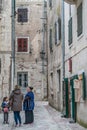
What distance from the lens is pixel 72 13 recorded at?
1644 centimetres

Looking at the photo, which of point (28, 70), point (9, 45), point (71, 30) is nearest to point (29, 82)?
point (28, 70)

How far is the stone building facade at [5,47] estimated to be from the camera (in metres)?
24.1

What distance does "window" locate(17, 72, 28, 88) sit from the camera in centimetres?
3462

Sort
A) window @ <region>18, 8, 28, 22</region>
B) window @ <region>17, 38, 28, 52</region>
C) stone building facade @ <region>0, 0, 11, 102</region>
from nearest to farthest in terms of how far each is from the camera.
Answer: stone building facade @ <region>0, 0, 11, 102</region> → window @ <region>17, 38, 28, 52</region> → window @ <region>18, 8, 28, 22</region>

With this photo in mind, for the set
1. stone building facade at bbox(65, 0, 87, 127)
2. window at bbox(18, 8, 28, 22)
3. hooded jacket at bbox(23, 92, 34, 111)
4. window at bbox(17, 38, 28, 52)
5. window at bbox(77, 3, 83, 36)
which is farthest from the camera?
window at bbox(18, 8, 28, 22)

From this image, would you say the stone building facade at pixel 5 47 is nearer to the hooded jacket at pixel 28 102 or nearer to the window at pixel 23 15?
the hooded jacket at pixel 28 102

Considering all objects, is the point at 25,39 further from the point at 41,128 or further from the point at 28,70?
the point at 41,128

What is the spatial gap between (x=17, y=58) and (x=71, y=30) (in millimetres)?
18715

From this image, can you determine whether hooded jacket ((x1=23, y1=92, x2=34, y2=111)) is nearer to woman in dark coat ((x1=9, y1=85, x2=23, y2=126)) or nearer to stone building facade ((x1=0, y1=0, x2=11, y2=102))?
woman in dark coat ((x1=9, y1=85, x2=23, y2=126))

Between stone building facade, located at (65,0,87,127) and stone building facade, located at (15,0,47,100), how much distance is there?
16725mm

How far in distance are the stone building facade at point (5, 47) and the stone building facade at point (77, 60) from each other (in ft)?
22.7

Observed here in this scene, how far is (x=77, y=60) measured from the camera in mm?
14930

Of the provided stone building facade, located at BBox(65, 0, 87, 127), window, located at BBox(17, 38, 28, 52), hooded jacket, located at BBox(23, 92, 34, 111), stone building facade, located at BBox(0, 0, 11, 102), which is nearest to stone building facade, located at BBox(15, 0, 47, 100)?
window, located at BBox(17, 38, 28, 52)

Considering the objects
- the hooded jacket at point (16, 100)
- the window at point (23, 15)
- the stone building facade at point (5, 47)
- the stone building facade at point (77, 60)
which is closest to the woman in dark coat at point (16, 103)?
the hooded jacket at point (16, 100)
